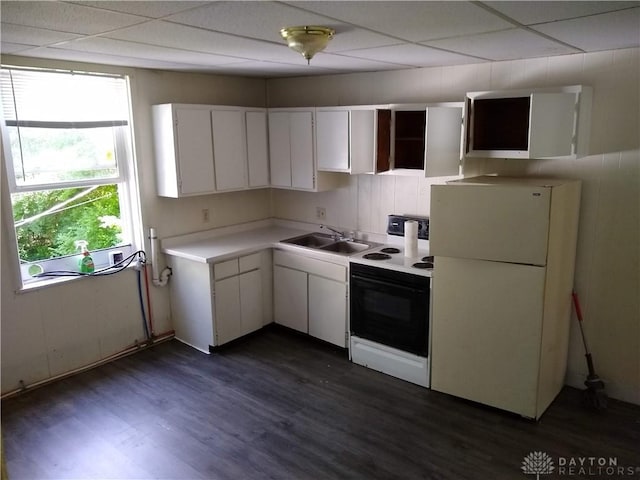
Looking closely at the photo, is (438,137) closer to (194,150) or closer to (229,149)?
(229,149)

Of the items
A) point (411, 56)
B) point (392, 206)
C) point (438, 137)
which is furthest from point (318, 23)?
point (392, 206)

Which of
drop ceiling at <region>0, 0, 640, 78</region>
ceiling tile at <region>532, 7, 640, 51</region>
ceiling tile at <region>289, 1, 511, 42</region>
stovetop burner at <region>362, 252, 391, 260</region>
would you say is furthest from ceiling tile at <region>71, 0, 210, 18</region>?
stovetop burner at <region>362, 252, 391, 260</region>

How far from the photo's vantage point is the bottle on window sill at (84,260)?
12.4ft

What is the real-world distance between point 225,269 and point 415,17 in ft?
8.46

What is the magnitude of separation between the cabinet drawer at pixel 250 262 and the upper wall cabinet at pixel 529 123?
194 centimetres

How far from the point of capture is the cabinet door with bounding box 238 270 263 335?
4.24 metres

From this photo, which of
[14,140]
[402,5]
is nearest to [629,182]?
[402,5]

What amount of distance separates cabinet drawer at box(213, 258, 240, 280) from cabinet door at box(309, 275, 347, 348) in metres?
0.63

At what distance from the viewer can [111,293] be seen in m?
3.99

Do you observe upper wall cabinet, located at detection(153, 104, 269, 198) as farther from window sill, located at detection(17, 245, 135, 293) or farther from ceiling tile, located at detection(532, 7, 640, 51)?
ceiling tile, located at detection(532, 7, 640, 51)

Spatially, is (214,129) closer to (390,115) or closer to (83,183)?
(83,183)

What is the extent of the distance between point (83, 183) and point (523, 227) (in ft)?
10.1

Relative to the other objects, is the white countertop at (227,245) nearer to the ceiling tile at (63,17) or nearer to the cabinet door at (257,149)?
the cabinet door at (257,149)

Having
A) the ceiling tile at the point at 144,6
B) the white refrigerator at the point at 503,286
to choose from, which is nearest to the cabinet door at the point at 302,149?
the white refrigerator at the point at 503,286
